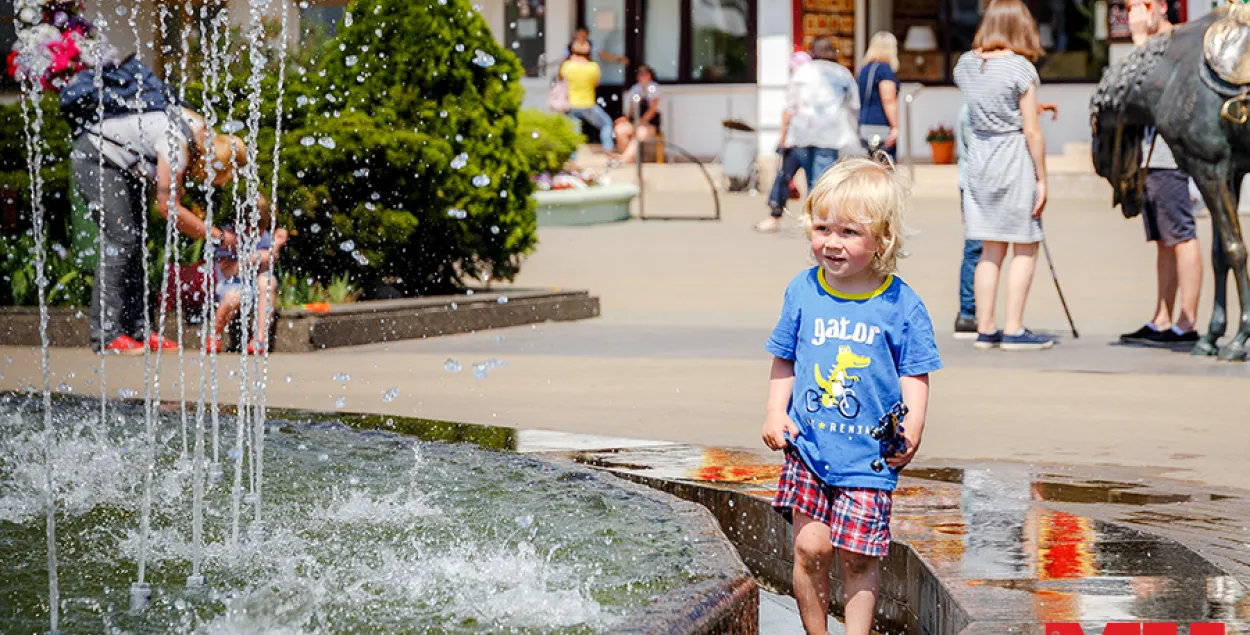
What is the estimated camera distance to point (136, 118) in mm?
9609

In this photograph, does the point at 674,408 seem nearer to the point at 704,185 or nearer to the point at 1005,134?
the point at 1005,134

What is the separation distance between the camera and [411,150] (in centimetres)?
1120

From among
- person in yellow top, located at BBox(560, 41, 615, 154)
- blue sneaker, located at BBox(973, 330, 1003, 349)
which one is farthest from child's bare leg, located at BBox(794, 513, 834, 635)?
person in yellow top, located at BBox(560, 41, 615, 154)

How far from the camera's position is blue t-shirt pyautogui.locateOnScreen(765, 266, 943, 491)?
4.25m

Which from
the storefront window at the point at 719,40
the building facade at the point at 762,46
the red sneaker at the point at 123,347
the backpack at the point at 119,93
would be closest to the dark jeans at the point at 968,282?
the backpack at the point at 119,93

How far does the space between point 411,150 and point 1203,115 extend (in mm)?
4461

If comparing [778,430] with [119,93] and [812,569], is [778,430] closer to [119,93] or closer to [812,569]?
[812,569]

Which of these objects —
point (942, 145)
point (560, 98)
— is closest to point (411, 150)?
point (560, 98)

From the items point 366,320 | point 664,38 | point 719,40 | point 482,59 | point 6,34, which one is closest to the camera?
point 366,320

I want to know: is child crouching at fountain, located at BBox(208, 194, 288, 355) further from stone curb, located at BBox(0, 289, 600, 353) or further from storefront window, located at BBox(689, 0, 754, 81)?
storefront window, located at BBox(689, 0, 754, 81)

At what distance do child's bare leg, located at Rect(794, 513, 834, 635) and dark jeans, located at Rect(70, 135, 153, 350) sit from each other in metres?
6.18

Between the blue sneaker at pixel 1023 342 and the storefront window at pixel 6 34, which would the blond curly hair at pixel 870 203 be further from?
the storefront window at pixel 6 34

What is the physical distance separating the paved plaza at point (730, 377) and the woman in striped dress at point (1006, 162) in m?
0.33

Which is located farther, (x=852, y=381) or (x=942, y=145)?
(x=942, y=145)
